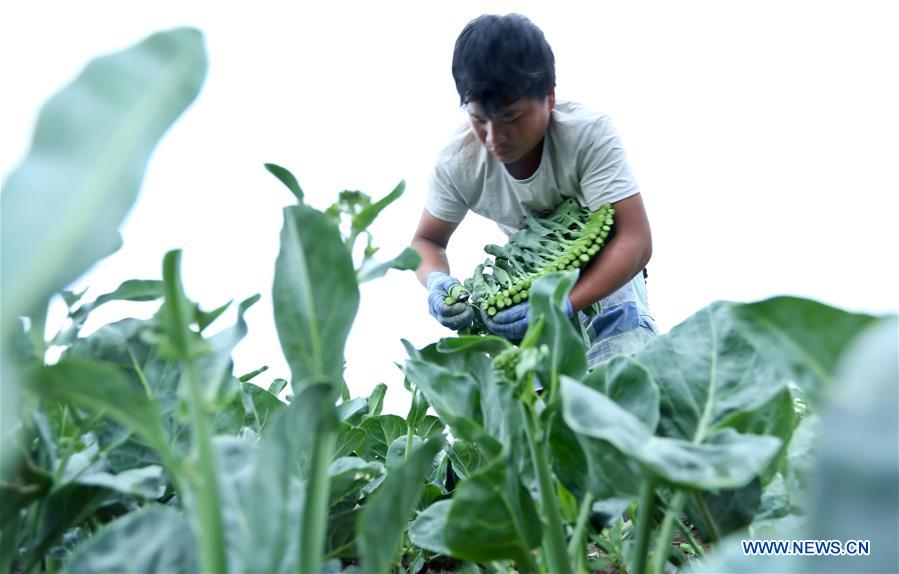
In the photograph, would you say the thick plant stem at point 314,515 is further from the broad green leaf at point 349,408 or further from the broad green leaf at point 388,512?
the broad green leaf at point 349,408

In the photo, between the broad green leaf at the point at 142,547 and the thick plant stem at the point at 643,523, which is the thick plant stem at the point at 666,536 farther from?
the broad green leaf at the point at 142,547

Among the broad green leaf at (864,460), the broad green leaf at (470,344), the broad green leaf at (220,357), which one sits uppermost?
the broad green leaf at (220,357)

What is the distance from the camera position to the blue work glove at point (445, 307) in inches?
65.4

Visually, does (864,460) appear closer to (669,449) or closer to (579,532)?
(669,449)

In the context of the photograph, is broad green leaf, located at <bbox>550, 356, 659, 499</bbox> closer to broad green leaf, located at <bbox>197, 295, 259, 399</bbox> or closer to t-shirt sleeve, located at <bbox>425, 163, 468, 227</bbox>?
broad green leaf, located at <bbox>197, 295, 259, 399</bbox>

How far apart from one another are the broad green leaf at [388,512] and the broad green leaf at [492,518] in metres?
0.05

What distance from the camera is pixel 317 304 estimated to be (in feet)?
1.47

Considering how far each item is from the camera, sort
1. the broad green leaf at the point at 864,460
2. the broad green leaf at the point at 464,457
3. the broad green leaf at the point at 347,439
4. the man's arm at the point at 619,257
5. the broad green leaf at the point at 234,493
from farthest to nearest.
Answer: the man's arm at the point at 619,257 → the broad green leaf at the point at 464,457 → the broad green leaf at the point at 347,439 → the broad green leaf at the point at 234,493 → the broad green leaf at the point at 864,460

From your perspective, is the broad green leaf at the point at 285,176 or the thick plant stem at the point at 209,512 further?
the broad green leaf at the point at 285,176

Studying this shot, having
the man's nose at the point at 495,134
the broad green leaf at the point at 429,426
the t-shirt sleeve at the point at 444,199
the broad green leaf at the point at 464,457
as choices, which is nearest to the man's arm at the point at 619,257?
the man's nose at the point at 495,134

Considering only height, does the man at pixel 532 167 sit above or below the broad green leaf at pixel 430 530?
above

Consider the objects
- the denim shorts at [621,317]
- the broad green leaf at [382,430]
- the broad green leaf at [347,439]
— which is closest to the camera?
the broad green leaf at [347,439]

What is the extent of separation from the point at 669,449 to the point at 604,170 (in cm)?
142

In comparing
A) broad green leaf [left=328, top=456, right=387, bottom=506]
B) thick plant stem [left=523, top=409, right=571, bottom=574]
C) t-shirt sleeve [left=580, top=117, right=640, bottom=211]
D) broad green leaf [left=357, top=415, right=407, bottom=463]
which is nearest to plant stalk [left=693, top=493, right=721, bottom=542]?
thick plant stem [left=523, top=409, right=571, bottom=574]
